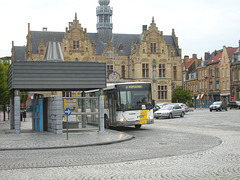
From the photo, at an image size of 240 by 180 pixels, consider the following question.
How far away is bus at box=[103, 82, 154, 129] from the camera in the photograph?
79.1 feet

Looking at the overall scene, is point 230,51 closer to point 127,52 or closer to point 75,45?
point 127,52

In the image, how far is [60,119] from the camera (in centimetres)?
2122

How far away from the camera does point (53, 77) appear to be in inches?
842

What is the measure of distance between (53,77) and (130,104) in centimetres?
535

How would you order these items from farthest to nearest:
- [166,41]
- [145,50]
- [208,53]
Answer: [208,53] < [166,41] < [145,50]

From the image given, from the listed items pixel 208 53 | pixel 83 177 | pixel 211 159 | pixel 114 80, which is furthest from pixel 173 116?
pixel 208 53

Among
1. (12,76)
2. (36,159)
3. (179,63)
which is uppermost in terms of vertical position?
(179,63)

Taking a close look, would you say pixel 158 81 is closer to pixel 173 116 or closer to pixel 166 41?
pixel 166 41

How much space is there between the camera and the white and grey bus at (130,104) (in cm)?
2411

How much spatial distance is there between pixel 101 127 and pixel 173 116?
23488 millimetres

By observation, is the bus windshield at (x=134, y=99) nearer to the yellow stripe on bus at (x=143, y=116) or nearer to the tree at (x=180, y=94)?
the yellow stripe on bus at (x=143, y=116)

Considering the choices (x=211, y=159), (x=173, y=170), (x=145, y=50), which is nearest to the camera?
(x=173, y=170)

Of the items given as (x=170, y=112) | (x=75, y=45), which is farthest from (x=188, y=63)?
(x=170, y=112)

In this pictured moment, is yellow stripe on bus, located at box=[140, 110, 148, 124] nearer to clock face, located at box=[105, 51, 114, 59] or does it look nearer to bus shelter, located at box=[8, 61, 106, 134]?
bus shelter, located at box=[8, 61, 106, 134]
